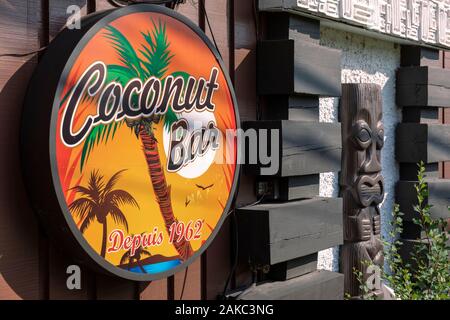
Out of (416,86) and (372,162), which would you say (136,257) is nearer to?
(372,162)

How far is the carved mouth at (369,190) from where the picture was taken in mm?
3436

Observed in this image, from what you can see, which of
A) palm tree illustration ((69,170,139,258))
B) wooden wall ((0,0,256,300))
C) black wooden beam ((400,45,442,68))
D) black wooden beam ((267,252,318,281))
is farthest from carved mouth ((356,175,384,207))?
palm tree illustration ((69,170,139,258))

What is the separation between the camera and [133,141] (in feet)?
6.74

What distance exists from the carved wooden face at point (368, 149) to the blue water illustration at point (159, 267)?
5.10ft

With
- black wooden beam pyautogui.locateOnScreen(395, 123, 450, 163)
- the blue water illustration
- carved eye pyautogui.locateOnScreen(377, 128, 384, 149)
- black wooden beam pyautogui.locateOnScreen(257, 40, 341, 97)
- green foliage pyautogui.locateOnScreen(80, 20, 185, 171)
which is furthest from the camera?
black wooden beam pyautogui.locateOnScreen(395, 123, 450, 163)

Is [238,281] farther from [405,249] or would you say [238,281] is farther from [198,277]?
[405,249]

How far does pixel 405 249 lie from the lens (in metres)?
4.00

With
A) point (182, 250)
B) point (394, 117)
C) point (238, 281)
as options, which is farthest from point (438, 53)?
point (182, 250)

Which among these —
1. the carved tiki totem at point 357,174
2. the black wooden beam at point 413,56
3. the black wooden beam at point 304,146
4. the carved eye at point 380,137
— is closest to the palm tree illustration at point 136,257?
the black wooden beam at point 304,146

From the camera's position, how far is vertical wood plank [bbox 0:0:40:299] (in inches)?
70.8

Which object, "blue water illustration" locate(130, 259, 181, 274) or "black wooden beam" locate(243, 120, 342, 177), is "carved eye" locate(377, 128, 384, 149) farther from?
"blue water illustration" locate(130, 259, 181, 274)

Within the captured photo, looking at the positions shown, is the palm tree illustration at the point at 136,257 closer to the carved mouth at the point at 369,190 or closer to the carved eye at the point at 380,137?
the carved mouth at the point at 369,190
